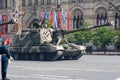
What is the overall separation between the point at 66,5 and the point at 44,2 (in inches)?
257

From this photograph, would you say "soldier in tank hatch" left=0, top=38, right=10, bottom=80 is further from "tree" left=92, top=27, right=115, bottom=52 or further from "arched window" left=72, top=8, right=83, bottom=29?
"arched window" left=72, top=8, right=83, bottom=29

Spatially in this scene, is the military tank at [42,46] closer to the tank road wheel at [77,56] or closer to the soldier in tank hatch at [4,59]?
the tank road wheel at [77,56]

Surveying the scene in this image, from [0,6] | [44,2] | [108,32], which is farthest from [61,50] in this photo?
[0,6]

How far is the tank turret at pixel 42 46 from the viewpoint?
3372 centimetres

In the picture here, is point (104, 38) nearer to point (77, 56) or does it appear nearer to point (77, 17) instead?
point (77, 17)

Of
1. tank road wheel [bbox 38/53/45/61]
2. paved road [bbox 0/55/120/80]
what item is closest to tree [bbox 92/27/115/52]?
tank road wheel [bbox 38/53/45/61]

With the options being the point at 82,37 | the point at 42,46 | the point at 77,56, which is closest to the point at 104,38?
the point at 82,37

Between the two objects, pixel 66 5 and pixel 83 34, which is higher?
pixel 66 5

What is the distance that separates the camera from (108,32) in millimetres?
58344

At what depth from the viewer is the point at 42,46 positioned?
34.0 m

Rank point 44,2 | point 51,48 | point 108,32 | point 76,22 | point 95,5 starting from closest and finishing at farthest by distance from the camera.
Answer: point 51,48, point 108,32, point 95,5, point 76,22, point 44,2

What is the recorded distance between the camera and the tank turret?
111ft

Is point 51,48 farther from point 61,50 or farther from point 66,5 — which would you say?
point 66,5

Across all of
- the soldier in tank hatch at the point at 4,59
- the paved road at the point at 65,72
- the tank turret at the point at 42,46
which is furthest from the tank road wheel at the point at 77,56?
the soldier in tank hatch at the point at 4,59
